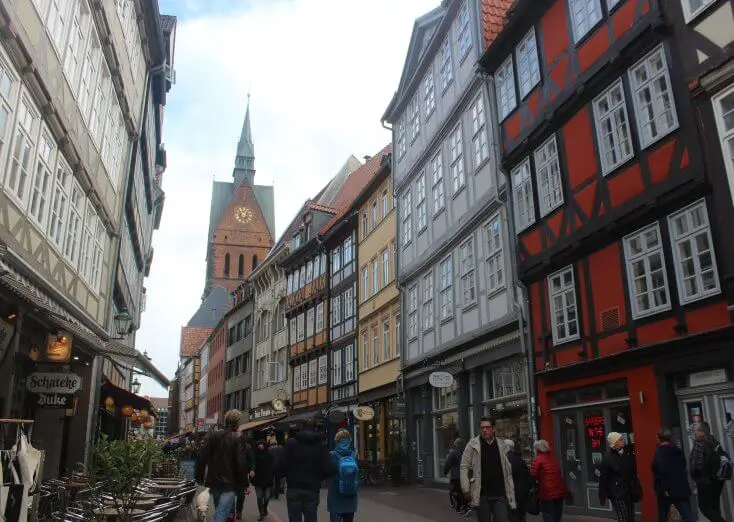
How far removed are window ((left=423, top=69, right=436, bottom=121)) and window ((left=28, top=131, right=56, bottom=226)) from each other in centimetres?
1439

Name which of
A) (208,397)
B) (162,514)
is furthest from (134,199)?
(208,397)

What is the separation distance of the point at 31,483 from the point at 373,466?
20.4 m

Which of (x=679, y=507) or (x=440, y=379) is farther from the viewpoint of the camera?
(x=440, y=379)

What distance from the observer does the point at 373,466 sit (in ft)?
86.0

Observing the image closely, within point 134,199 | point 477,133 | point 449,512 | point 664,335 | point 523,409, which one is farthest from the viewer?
point 134,199

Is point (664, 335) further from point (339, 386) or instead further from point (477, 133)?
point (339, 386)

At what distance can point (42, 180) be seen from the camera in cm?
1232

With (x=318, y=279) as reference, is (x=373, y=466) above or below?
below

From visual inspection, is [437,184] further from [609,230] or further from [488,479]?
[488,479]

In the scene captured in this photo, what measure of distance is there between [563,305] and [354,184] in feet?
96.9

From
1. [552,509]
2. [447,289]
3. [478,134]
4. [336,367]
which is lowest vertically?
[552,509]

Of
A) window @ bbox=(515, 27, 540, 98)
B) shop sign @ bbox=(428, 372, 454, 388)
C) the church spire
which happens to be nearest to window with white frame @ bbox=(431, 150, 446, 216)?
window @ bbox=(515, 27, 540, 98)

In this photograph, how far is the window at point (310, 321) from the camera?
131ft

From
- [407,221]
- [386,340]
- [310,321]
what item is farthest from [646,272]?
[310,321]
